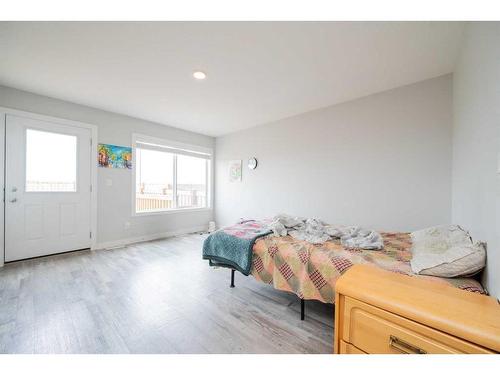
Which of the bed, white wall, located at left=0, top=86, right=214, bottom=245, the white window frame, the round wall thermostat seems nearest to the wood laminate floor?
the bed

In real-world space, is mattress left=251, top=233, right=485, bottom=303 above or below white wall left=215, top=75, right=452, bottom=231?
below

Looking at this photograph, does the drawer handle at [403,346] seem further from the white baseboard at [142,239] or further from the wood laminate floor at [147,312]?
the white baseboard at [142,239]

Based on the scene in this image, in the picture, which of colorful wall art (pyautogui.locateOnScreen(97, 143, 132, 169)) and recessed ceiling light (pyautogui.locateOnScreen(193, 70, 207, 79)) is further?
colorful wall art (pyautogui.locateOnScreen(97, 143, 132, 169))

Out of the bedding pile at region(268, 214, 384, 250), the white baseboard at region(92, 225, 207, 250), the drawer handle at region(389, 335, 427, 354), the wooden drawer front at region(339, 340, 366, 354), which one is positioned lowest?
the white baseboard at region(92, 225, 207, 250)

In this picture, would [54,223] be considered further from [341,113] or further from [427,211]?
[427,211]

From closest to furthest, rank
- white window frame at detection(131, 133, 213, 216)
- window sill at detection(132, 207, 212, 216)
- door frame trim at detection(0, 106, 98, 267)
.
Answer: door frame trim at detection(0, 106, 98, 267) < white window frame at detection(131, 133, 213, 216) < window sill at detection(132, 207, 212, 216)

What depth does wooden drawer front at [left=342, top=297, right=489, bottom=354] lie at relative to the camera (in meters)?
0.71

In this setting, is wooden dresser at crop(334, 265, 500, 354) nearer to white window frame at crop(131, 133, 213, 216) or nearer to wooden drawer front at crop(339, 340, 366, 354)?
wooden drawer front at crop(339, 340, 366, 354)

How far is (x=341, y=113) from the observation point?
3178 mm

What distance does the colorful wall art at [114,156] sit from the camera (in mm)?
3535

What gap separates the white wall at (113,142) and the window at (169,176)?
0.19 m

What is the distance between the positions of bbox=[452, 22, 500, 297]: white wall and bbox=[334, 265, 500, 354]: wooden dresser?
355 millimetres

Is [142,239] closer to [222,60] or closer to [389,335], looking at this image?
[222,60]

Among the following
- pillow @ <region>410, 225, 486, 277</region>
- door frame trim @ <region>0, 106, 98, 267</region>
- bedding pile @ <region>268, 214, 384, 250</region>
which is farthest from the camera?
door frame trim @ <region>0, 106, 98, 267</region>
